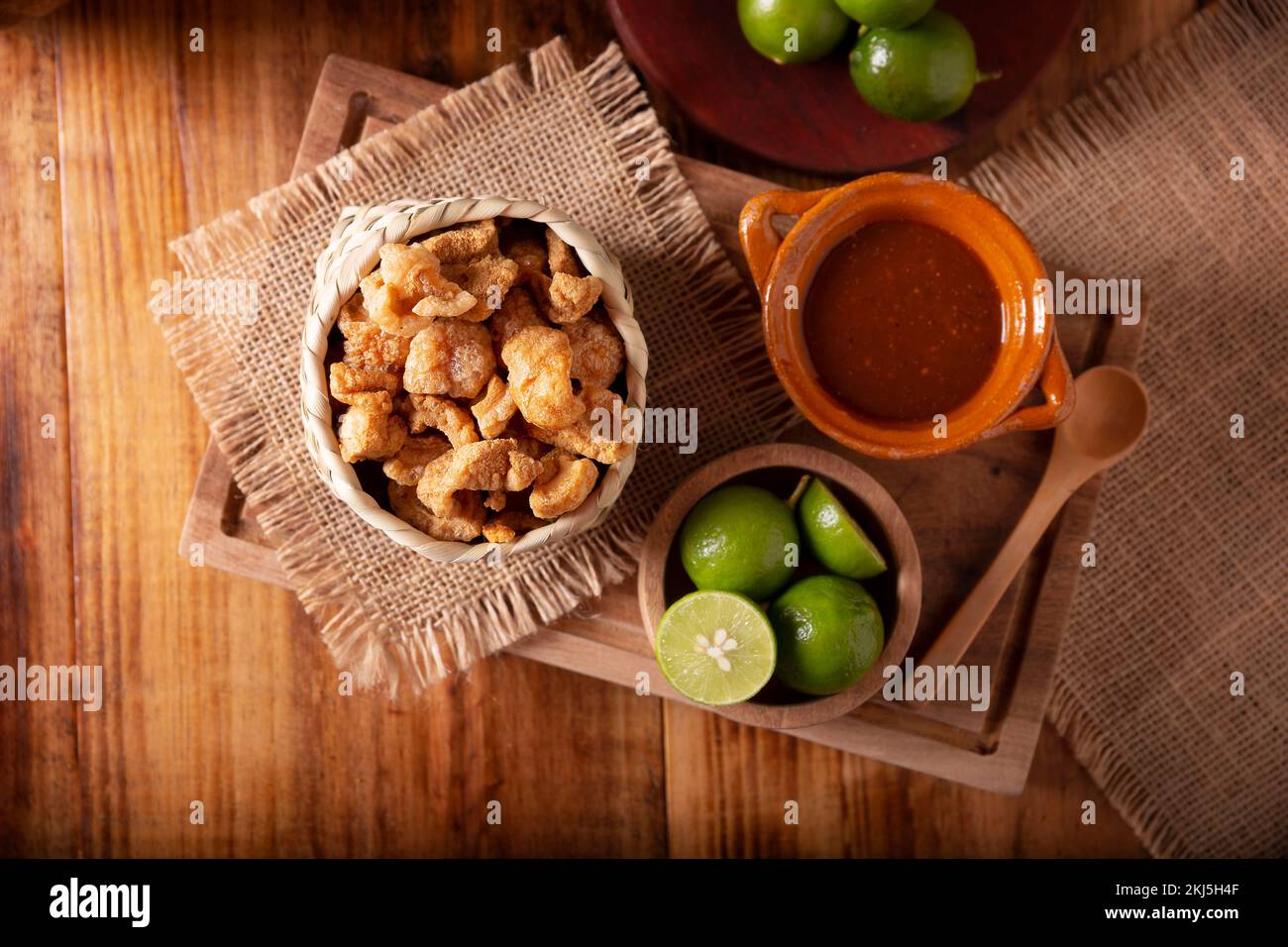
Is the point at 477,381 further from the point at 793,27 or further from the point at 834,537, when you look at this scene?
the point at 793,27

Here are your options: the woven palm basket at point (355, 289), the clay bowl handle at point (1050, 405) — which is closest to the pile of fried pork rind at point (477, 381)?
the woven palm basket at point (355, 289)

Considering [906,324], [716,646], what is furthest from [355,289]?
[906,324]

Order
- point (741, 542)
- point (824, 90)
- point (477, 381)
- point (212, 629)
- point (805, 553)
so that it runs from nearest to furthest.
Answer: point (477, 381)
point (741, 542)
point (805, 553)
point (824, 90)
point (212, 629)

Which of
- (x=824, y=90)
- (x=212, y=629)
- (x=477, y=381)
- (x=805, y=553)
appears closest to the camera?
(x=477, y=381)

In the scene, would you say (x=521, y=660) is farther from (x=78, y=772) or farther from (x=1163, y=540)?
(x=1163, y=540)

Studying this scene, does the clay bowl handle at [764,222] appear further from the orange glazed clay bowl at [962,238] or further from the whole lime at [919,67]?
the whole lime at [919,67]

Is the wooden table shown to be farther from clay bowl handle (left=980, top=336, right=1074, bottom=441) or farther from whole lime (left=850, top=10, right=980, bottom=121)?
clay bowl handle (left=980, top=336, right=1074, bottom=441)

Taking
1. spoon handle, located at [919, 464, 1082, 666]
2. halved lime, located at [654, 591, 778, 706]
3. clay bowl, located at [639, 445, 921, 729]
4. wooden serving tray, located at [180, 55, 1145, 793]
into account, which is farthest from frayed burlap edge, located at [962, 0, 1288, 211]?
halved lime, located at [654, 591, 778, 706]
